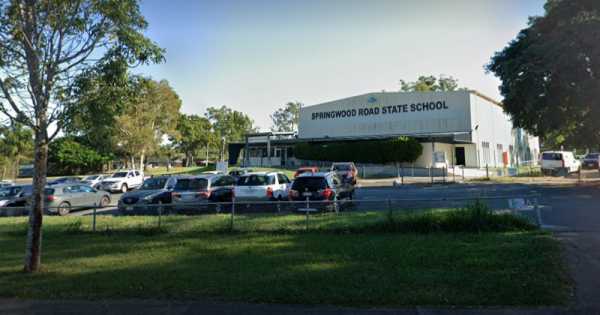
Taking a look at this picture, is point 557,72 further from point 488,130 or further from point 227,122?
point 227,122

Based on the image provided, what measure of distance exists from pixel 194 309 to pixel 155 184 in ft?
43.0

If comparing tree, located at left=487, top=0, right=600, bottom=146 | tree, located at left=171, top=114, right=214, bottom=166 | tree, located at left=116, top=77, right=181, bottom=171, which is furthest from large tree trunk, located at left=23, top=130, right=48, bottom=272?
tree, located at left=171, top=114, right=214, bottom=166

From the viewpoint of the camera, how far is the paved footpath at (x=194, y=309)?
4.62 metres

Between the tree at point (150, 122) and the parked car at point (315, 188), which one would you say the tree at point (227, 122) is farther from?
the parked car at point (315, 188)

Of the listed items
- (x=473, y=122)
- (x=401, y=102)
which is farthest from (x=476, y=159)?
(x=401, y=102)

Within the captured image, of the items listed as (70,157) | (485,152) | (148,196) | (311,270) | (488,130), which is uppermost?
(488,130)

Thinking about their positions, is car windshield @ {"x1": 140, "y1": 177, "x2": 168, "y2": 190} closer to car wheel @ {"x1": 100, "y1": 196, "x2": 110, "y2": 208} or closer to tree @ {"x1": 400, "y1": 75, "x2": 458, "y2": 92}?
car wheel @ {"x1": 100, "y1": 196, "x2": 110, "y2": 208}

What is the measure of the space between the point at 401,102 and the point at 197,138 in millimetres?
42367

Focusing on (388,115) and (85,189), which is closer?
(85,189)

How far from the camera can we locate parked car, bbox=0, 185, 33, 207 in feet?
56.7

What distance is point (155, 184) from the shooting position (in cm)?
1689

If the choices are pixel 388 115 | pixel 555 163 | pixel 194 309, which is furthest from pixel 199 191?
pixel 388 115

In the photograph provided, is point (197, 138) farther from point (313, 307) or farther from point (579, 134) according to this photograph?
point (313, 307)

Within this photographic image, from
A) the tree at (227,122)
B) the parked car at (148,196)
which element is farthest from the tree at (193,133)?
the parked car at (148,196)
